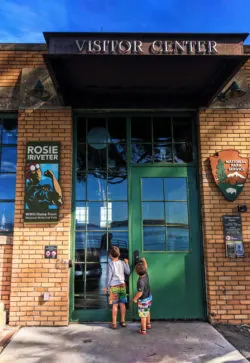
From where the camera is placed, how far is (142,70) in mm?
4477

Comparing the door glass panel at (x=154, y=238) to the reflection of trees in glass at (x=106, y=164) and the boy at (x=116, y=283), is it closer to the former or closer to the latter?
the boy at (x=116, y=283)

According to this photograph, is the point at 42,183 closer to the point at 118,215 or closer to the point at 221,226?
the point at 118,215

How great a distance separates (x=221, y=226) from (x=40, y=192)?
2.95 m

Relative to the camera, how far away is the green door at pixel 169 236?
5000 millimetres

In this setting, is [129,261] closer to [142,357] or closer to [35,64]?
[142,357]

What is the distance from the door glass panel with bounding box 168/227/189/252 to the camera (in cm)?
514

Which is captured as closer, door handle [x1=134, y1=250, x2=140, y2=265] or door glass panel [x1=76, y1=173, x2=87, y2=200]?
door handle [x1=134, y1=250, x2=140, y2=265]

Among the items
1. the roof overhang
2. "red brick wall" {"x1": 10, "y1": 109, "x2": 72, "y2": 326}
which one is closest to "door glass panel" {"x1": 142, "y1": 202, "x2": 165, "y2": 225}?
"red brick wall" {"x1": 10, "y1": 109, "x2": 72, "y2": 326}

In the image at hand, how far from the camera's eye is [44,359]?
3.62 meters

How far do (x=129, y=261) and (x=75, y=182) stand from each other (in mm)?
1577

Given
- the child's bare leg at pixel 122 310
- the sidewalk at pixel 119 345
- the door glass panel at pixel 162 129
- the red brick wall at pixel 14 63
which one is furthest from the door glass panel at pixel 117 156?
the sidewalk at pixel 119 345

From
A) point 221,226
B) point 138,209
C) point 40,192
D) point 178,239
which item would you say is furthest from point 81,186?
point 221,226

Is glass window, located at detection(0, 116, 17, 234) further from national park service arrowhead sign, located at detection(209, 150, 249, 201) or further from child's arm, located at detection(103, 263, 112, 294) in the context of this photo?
national park service arrowhead sign, located at detection(209, 150, 249, 201)

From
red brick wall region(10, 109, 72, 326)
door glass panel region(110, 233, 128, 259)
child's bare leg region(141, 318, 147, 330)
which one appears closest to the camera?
child's bare leg region(141, 318, 147, 330)
